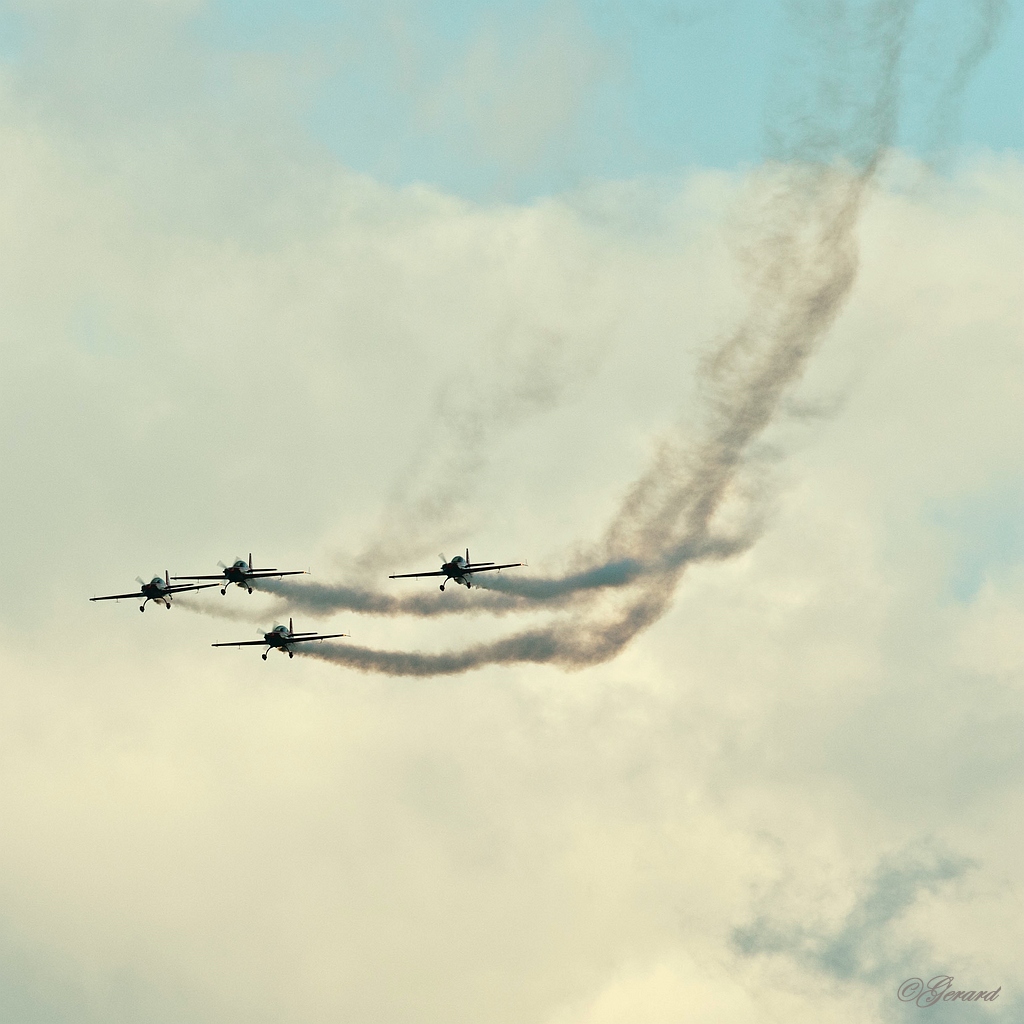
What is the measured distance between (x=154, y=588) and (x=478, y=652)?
2267cm

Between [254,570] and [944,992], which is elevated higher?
[254,570]

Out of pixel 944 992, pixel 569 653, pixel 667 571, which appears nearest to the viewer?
pixel 667 571

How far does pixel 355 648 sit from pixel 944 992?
70292 mm

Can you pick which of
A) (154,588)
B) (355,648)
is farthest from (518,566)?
(154,588)

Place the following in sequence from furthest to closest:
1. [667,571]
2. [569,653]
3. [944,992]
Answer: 1. [944,992]
2. [569,653]
3. [667,571]

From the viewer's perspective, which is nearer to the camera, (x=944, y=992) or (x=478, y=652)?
(x=478, y=652)

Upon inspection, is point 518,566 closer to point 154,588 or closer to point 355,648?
point 355,648

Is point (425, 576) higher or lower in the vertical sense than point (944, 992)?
higher

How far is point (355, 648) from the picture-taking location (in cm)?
10031

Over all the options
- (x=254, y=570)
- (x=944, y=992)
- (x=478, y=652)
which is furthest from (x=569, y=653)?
(x=944, y=992)

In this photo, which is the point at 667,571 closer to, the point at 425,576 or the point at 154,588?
the point at 425,576

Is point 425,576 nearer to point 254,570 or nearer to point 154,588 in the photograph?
point 254,570

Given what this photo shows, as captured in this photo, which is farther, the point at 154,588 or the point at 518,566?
the point at 154,588

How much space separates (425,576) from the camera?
9181 cm
